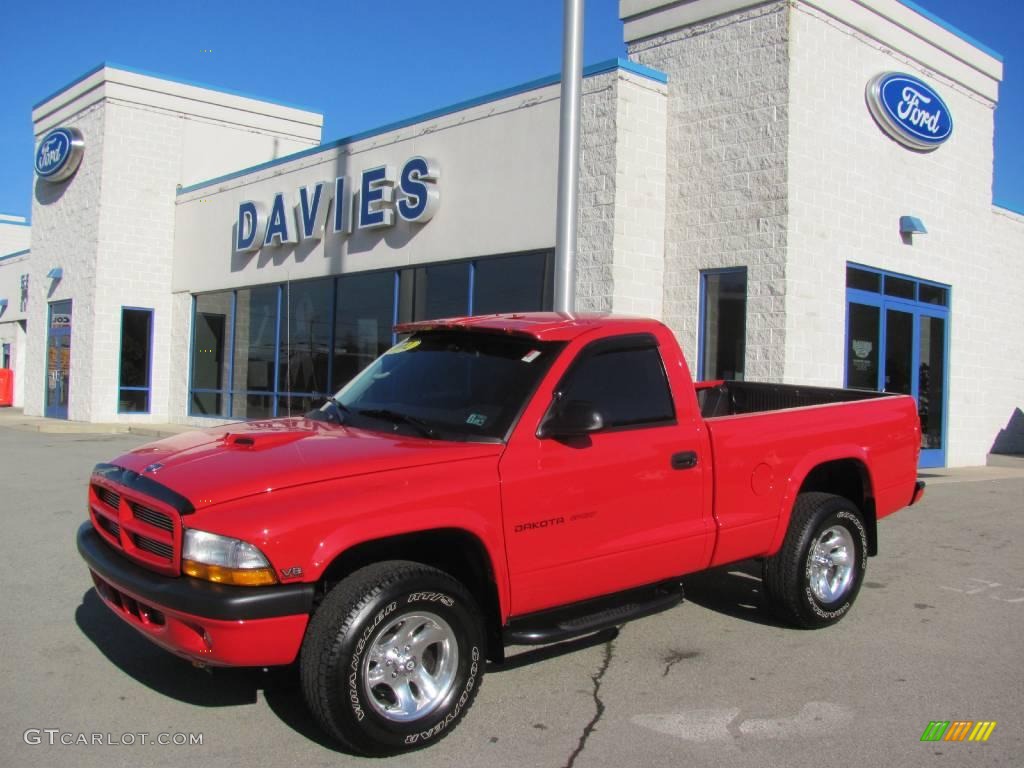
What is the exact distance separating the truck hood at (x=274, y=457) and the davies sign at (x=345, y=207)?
10631 mm

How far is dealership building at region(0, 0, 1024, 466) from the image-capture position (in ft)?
40.0

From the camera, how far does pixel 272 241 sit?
18.5 m

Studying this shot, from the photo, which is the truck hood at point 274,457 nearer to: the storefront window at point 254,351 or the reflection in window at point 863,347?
the reflection in window at point 863,347

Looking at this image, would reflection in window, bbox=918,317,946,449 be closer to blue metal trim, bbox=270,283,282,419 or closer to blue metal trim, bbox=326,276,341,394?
blue metal trim, bbox=326,276,341,394

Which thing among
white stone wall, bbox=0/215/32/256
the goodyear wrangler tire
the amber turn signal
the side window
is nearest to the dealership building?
the side window

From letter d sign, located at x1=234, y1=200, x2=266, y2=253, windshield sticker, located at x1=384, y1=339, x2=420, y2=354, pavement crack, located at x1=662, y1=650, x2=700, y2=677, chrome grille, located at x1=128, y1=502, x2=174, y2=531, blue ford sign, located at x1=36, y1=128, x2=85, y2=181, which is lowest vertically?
pavement crack, located at x1=662, y1=650, x2=700, y2=677

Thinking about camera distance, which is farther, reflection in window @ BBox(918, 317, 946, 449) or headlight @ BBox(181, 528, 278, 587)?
reflection in window @ BBox(918, 317, 946, 449)

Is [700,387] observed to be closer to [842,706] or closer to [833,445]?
[833,445]

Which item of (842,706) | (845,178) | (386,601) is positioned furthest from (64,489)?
→ (845,178)

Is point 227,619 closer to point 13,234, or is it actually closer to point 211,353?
point 211,353

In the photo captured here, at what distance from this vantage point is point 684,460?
4.89m

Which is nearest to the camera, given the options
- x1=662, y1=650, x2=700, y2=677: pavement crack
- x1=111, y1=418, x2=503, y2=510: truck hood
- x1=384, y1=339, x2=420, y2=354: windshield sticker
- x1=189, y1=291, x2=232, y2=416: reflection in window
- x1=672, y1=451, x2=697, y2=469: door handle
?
x1=111, y1=418, x2=503, y2=510: truck hood

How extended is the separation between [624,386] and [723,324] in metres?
7.93

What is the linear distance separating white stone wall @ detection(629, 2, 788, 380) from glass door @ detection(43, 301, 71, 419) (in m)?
16.8
